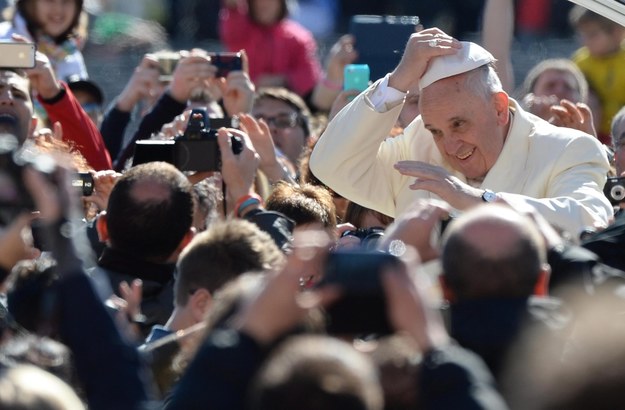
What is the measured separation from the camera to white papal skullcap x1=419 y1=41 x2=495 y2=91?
506cm

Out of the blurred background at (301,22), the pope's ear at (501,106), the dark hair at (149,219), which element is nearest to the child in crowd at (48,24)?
the pope's ear at (501,106)

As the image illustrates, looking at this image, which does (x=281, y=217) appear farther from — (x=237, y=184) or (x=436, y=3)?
(x=436, y=3)

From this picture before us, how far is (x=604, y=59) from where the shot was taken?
28.2 feet

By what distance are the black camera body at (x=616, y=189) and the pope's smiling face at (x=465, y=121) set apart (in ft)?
1.24

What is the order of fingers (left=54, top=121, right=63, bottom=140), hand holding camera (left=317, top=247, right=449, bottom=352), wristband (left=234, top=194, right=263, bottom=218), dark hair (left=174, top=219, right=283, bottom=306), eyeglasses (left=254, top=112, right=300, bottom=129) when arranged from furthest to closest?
eyeglasses (left=254, top=112, right=300, bottom=129), fingers (left=54, top=121, right=63, bottom=140), wristband (left=234, top=194, right=263, bottom=218), dark hair (left=174, top=219, right=283, bottom=306), hand holding camera (left=317, top=247, right=449, bottom=352)

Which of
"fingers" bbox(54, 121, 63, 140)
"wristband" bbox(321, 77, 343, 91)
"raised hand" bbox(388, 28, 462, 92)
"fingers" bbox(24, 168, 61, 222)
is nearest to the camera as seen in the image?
"fingers" bbox(24, 168, 61, 222)

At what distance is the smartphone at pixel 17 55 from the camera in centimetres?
571

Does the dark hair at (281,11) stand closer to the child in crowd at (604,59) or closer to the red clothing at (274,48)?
the red clothing at (274,48)

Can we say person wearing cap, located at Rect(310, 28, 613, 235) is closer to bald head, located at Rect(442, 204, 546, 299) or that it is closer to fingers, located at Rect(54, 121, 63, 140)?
fingers, located at Rect(54, 121, 63, 140)

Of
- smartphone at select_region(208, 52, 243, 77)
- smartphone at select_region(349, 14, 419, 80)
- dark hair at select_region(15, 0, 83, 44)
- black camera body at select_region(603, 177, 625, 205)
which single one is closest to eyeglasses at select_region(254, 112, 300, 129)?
smartphone at select_region(349, 14, 419, 80)

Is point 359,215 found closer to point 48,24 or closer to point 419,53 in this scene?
point 419,53

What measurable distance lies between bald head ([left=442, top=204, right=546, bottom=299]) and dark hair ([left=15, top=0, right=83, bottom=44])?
4.66 metres

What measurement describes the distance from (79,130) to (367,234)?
1.96 metres

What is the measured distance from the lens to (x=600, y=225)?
4746 mm
